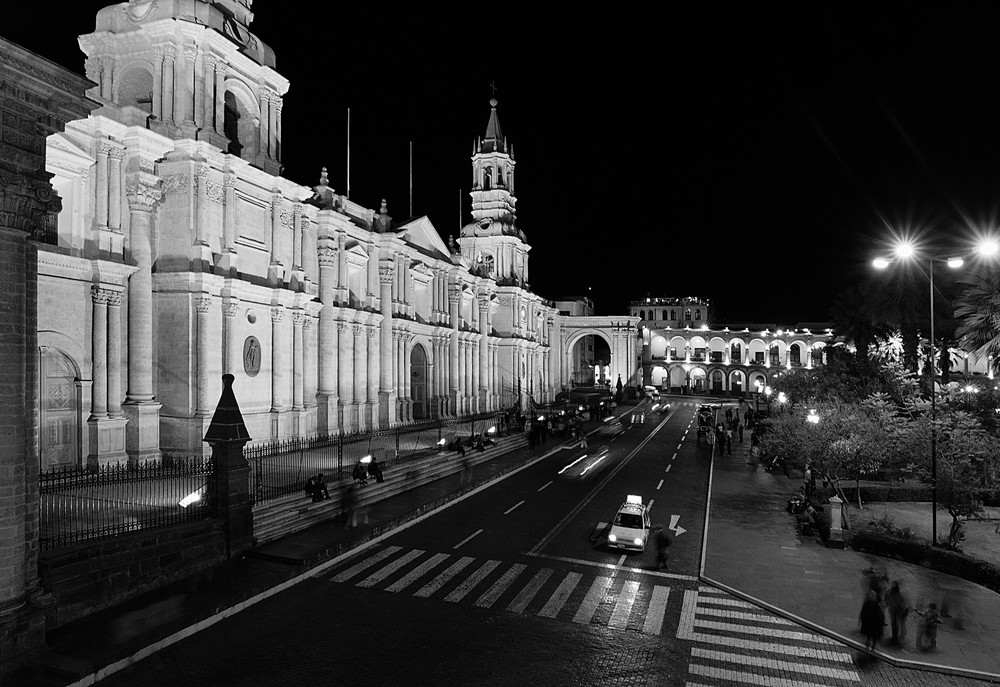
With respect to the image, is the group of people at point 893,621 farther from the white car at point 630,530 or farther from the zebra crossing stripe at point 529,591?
the zebra crossing stripe at point 529,591

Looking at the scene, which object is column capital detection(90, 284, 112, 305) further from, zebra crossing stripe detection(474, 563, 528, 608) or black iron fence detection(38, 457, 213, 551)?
zebra crossing stripe detection(474, 563, 528, 608)

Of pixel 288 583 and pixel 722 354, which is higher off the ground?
pixel 722 354

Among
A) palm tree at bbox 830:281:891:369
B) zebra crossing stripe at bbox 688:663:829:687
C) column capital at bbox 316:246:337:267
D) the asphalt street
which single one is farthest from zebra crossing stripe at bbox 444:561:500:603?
palm tree at bbox 830:281:891:369

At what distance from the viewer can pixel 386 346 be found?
40562 millimetres

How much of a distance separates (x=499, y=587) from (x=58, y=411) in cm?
1597

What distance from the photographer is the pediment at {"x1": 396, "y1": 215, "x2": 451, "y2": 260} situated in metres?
45.6

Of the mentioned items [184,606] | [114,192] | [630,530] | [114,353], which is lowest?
[184,606]

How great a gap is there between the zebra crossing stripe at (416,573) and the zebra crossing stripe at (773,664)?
6850 millimetres

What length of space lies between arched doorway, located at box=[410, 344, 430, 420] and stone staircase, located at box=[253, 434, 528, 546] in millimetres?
13650

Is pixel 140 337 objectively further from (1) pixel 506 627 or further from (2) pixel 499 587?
(1) pixel 506 627

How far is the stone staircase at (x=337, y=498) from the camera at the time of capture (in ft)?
61.9

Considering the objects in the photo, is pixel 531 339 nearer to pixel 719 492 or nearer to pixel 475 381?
pixel 475 381

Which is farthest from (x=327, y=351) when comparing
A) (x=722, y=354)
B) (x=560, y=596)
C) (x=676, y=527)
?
(x=722, y=354)

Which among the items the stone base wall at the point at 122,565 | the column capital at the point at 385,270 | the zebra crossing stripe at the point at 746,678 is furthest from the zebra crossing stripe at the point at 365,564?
the column capital at the point at 385,270
